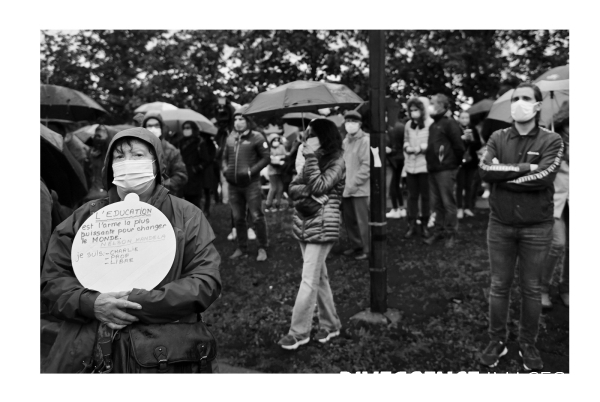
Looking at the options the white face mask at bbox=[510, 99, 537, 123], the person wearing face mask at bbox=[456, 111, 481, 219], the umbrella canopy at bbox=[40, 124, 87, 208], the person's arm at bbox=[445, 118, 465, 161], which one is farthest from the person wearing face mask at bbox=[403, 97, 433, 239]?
the umbrella canopy at bbox=[40, 124, 87, 208]

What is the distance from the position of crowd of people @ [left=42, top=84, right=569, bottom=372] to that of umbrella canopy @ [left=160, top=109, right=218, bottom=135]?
0.20m

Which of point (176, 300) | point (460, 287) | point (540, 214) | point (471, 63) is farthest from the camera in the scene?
point (471, 63)

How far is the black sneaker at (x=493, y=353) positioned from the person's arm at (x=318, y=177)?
5.90ft

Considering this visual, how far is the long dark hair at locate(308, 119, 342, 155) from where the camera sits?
4625 mm

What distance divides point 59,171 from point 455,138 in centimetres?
560

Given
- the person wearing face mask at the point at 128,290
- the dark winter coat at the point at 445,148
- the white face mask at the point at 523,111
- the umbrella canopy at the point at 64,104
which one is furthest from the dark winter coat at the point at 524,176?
the umbrella canopy at the point at 64,104

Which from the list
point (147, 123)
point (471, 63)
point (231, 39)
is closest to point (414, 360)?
point (147, 123)

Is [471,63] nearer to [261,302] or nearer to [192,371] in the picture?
[261,302]

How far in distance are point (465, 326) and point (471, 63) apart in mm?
10725

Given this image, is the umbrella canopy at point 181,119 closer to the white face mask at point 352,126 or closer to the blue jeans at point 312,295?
the white face mask at point 352,126

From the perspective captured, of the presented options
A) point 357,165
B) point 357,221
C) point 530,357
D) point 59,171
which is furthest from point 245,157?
point 530,357

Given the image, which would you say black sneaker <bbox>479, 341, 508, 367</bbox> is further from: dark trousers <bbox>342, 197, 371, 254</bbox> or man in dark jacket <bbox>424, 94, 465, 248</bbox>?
man in dark jacket <bbox>424, 94, 465, 248</bbox>

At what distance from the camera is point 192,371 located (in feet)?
7.83

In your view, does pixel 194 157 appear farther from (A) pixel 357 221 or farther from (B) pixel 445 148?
Result: (B) pixel 445 148
